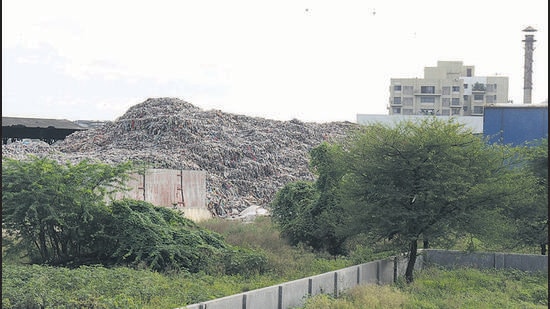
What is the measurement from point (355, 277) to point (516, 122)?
32.0 metres

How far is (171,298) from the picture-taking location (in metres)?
15.2

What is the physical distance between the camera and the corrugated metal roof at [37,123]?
59.4 meters

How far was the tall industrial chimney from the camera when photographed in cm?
10075

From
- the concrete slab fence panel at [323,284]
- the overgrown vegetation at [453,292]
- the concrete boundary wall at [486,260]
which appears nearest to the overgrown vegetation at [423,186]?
the overgrown vegetation at [453,292]

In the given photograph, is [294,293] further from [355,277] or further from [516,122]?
[516,122]

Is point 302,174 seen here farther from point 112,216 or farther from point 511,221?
point 112,216

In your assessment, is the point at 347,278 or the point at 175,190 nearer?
the point at 347,278

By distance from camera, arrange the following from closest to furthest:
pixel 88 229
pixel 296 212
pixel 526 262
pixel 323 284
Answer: pixel 323 284 → pixel 88 229 → pixel 526 262 → pixel 296 212

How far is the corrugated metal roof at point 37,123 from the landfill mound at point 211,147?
8.04 metres

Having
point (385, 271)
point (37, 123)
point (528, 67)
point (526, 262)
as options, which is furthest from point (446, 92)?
point (385, 271)

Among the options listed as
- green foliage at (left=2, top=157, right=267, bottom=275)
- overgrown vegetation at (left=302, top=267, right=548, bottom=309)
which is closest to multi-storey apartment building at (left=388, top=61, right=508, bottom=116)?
overgrown vegetation at (left=302, top=267, right=548, bottom=309)

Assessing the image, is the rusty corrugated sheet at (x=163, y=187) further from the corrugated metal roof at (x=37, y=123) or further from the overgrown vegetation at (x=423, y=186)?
the corrugated metal roof at (x=37, y=123)

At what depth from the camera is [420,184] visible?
73.9 feet

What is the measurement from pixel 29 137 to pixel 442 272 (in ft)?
148
